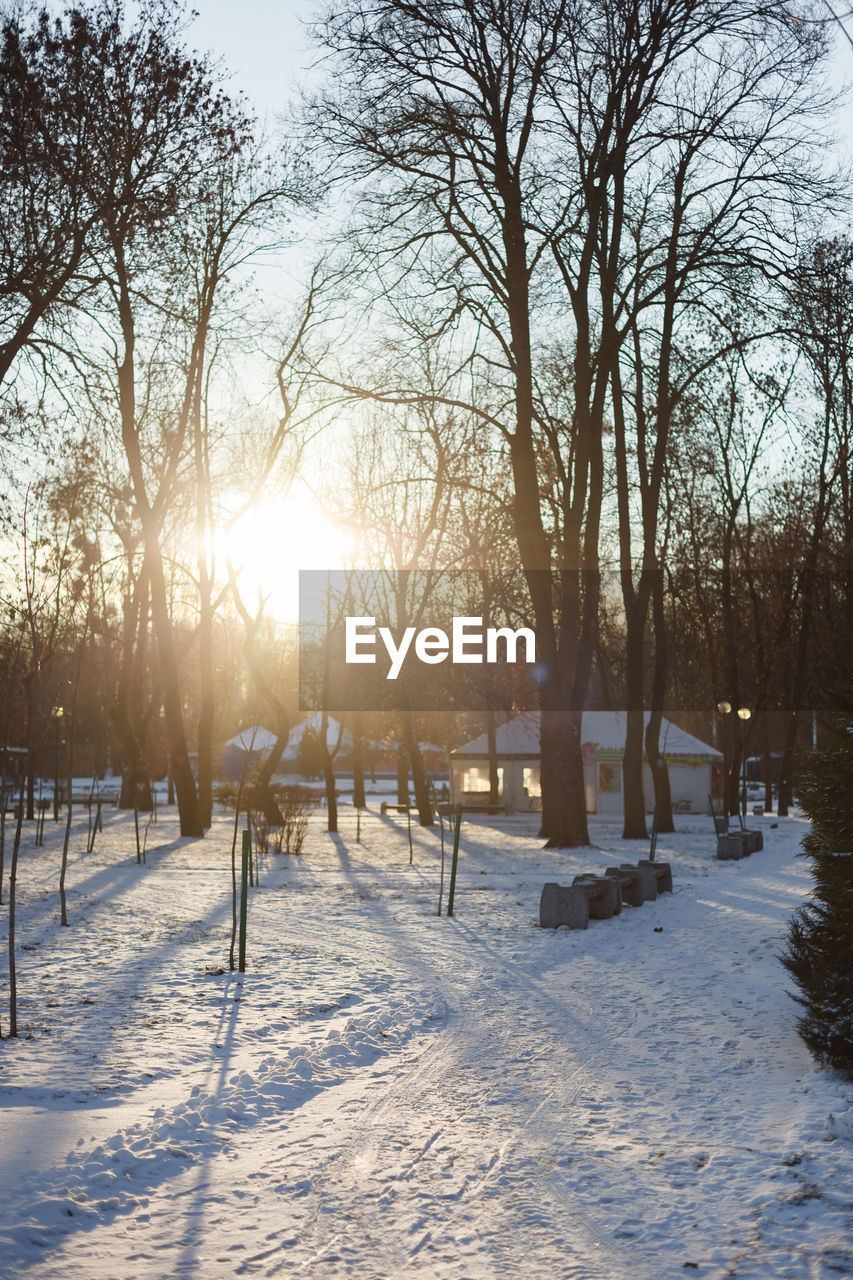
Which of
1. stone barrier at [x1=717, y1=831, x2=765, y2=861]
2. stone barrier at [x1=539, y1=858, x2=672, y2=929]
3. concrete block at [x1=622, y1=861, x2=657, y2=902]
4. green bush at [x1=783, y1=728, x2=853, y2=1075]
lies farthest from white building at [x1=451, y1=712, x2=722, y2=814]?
green bush at [x1=783, y1=728, x2=853, y2=1075]

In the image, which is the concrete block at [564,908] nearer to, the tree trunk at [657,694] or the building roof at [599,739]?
the tree trunk at [657,694]

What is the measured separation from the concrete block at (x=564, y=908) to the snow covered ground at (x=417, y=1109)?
0.47 metres

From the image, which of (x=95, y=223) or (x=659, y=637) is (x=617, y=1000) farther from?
(x=659, y=637)

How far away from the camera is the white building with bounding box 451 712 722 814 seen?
1630 inches

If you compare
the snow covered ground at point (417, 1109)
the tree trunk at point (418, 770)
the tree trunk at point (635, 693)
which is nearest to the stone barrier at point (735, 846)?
the tree trunk at point (635, 693)

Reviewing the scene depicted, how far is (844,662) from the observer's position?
6492 mm

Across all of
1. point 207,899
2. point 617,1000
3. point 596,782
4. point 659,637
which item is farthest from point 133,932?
point 596,782

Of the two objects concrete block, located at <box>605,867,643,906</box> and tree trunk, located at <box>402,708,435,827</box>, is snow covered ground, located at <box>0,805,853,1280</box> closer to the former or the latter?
concrete block, located at <box>605,867,643,906</box>

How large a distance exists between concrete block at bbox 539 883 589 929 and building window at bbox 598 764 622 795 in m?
29.3

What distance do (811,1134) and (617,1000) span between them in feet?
11.6

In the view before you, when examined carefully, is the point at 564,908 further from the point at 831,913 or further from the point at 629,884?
the point at 831,913

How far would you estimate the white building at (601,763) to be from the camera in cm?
4141

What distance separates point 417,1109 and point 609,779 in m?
36.6

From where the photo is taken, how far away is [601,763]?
41688 millimetres
